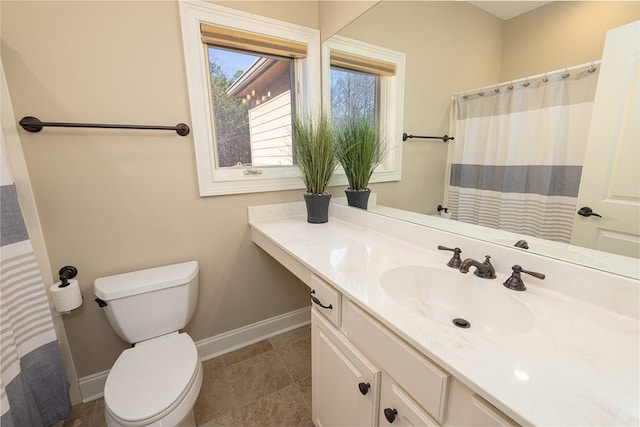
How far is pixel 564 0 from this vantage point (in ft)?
2.55

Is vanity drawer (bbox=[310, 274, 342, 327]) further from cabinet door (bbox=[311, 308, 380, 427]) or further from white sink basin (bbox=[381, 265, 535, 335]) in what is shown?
white sink basin (bbox=[381, 265, 535, 335])

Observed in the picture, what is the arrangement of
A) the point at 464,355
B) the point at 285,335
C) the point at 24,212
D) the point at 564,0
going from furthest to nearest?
the point at 285,335 < the point at 24,212 < the point at 564,0 < the point at 464,355

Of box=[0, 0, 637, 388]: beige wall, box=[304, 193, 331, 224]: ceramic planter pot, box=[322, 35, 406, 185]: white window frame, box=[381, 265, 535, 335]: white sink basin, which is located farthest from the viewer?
box=[304, 193, 331, 224]: ceramic planter pot

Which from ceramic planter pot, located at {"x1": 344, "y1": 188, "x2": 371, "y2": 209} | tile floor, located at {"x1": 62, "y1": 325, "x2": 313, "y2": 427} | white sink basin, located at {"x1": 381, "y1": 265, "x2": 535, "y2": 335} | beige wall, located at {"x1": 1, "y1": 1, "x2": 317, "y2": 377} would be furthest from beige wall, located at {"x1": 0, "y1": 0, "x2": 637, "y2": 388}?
tile floor, located at {"x1": 62, "y1": 325, "x2": 313, "y2": 427}

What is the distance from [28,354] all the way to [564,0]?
2.21 meters

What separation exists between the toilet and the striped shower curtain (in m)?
0.23

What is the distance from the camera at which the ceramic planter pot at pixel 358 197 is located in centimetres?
158

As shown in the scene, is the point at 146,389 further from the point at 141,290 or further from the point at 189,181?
the point at 189,181

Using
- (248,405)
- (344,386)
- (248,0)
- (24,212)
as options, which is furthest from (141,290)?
(248,0)

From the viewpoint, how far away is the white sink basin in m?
0.78

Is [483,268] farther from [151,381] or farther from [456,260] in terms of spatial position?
[151,381]

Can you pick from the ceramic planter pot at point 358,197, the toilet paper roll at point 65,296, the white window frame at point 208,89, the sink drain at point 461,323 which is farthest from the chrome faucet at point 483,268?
the toilet paper roll at point 65,296

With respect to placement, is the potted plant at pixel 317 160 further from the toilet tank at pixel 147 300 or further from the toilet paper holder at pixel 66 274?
the toilet paper holder at pixel 66 274

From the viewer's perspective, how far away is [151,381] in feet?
3.50
